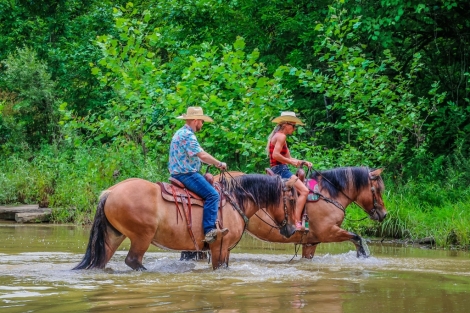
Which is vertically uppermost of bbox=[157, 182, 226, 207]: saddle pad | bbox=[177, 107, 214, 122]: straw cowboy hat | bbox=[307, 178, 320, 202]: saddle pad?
bbox=[177, 107, 214, 122]: straw cowboy hat

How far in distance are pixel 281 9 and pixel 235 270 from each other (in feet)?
45.4

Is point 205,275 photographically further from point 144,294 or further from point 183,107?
point 183,107

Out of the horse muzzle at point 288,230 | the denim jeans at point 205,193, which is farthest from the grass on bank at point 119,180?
the denim jeans at point 205,193

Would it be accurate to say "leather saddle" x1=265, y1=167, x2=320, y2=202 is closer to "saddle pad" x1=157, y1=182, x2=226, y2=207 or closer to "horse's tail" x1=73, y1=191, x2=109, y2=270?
"saddle pad" x1=157, y1=182, x2=226, y2=207

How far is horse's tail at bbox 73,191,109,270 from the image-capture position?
384 inches

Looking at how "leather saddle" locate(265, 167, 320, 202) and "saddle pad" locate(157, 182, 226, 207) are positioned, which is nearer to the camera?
"saddle pad" locate(157, 182, 226, 207)

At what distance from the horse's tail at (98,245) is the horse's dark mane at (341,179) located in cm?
420

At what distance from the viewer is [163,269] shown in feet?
33.9

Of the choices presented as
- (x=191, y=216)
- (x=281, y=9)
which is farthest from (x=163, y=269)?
(x=281, y=9)

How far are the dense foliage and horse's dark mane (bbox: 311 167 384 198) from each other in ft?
8.79

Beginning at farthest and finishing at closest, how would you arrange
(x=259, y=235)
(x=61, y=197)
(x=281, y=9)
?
1. (x=281, y=9)
2. (x=61, y=197)
3. (x=259, y=235)

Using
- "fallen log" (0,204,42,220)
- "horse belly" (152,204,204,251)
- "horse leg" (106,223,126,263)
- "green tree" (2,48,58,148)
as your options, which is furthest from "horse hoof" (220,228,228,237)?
"green tree" (2,48,58,148)

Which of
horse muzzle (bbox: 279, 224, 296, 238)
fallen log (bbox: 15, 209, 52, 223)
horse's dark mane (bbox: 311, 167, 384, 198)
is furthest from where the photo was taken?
fallen log (bbox: 15, 209, 52, 223)

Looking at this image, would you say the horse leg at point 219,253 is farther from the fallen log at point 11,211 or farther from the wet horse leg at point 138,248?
the fallen log at point 11,211
